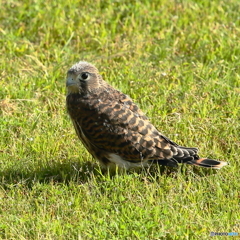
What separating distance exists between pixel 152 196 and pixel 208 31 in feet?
12.3

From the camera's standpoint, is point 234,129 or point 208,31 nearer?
point 234,129

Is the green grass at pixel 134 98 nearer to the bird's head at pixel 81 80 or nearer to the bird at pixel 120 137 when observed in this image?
the bird at pixel 120 137

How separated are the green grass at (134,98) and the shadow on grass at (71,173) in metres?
0.01

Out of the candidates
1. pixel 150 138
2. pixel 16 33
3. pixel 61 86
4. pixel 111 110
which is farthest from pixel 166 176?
pixel 16 33

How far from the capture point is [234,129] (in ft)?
A: 21.4

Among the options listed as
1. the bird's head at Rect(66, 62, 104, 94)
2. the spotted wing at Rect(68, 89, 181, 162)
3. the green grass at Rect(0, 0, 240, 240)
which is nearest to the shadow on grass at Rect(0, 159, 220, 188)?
the green grass at Rect(0, 0, 240, 240)

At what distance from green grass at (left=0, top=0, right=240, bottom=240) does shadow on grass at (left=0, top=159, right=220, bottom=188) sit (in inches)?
0.6

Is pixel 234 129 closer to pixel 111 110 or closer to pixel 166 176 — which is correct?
pixel 166 176

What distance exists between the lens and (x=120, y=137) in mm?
5742

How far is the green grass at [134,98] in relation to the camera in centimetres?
511

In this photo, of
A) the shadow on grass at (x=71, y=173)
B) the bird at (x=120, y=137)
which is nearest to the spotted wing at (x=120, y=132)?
the bird at (x=120, y=137)

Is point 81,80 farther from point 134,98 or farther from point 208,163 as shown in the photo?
point 208,163

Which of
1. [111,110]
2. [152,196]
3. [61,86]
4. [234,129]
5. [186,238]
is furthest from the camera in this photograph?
[61,86]

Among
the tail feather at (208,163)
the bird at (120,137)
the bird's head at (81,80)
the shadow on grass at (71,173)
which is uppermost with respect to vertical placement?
the bird's head at (81,80)
